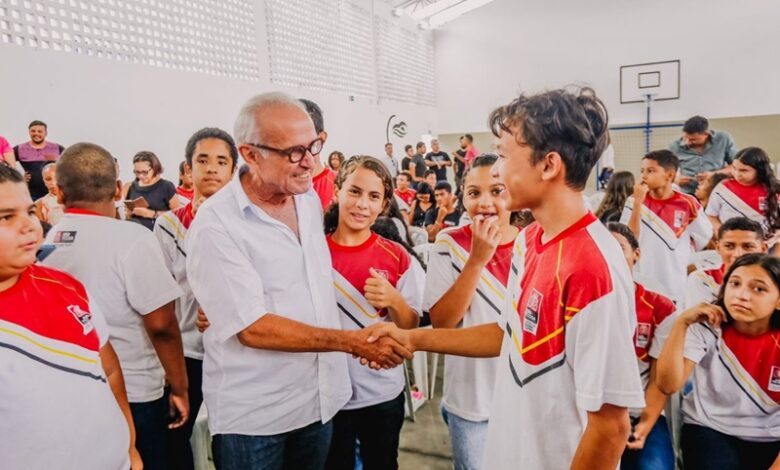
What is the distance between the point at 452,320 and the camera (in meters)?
1.69

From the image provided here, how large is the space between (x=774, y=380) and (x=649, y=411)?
44cm

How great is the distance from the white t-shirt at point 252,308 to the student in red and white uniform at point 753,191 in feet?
11.2

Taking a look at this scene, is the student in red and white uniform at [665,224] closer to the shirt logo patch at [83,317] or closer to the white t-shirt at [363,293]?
the white t-shirt at [363,293]

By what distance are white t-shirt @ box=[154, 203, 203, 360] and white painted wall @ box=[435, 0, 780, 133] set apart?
9.51 metres

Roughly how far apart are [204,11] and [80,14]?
2088 mm

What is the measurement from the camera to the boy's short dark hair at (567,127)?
1.16m

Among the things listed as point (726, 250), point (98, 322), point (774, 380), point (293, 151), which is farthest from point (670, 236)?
point (98, 322)

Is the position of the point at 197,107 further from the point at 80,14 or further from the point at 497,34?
the point at 497,34

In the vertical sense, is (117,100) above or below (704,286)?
above

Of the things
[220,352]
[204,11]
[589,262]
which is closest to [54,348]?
[220,352]

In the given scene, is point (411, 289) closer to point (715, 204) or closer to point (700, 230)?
point (700, 230)

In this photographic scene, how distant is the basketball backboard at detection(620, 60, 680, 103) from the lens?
468 inches

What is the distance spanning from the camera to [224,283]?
4.63ft

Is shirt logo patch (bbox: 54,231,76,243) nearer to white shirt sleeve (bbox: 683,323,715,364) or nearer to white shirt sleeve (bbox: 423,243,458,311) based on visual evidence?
white shirt sleeve (bbox: 423,243,458,311)
